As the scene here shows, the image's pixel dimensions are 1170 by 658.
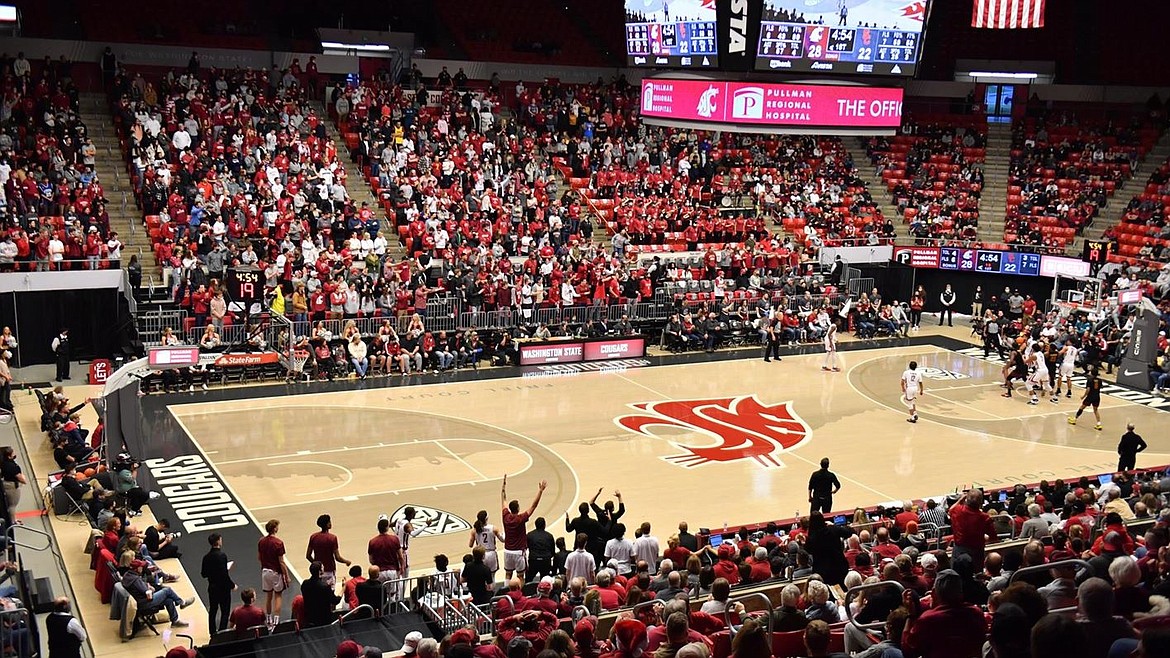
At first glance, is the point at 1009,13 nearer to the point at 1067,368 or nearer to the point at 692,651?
the point at 1067,368

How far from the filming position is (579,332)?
33000 millimetres

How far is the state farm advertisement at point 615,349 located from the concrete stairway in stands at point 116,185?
464 inches

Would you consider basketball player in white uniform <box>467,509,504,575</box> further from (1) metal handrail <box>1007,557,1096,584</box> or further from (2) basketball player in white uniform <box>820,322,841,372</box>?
(2) basketball player in white uniform <box>820,322,841,372</box>

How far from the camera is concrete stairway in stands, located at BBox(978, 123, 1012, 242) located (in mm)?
43781

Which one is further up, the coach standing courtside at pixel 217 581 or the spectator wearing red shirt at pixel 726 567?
the spectator wearing red shirt at pixel 726 567

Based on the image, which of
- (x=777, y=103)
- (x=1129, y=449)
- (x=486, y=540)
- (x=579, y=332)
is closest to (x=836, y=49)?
(x=777, y=103)

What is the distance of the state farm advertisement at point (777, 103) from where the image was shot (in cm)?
2498

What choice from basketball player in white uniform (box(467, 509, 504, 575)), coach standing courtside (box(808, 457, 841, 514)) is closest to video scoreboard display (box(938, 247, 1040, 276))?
coach standing courtside (box(808, 457, 841, 514))

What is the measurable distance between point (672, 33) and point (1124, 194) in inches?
993

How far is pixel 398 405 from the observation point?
1066 inches

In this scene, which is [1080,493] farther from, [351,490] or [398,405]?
[398,405]

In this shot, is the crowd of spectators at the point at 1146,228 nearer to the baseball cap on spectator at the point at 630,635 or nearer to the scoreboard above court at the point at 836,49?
the scoreboard above court at the point at 836,49

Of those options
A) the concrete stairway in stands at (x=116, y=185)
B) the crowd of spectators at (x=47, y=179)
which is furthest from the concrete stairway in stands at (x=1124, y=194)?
the crowd of spectators at (x=47, y=179)

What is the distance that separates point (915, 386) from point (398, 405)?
11.7 meters
